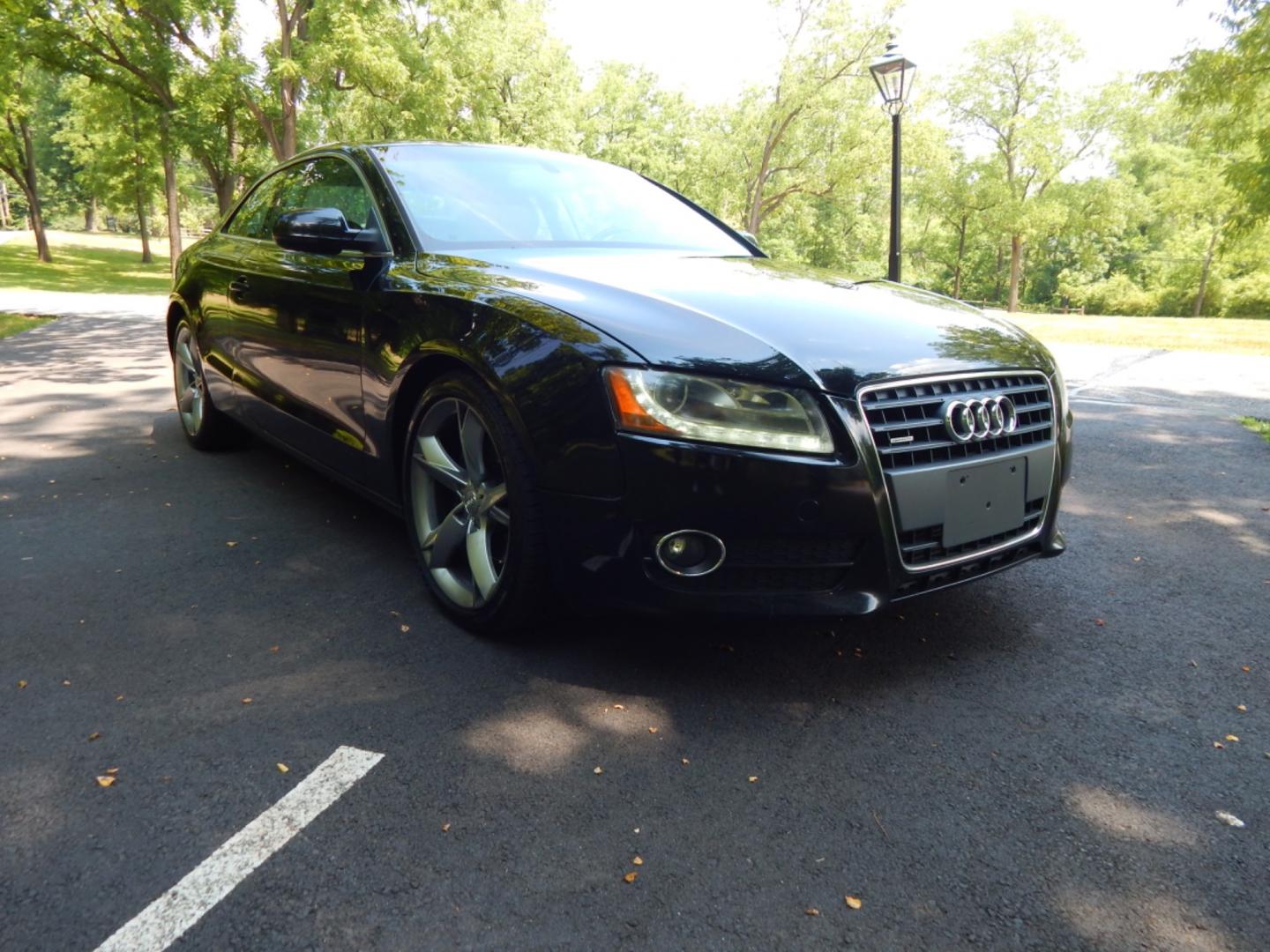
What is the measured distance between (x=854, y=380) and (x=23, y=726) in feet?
7.77

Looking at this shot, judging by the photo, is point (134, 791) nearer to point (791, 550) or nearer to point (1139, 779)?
point (791, 550)

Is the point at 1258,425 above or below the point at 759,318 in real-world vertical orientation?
below

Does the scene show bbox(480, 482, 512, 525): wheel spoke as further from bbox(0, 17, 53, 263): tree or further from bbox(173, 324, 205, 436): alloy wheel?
bbox(0, 17, 53, 263): tree

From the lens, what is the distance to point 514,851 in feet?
6.45

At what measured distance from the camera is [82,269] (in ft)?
104

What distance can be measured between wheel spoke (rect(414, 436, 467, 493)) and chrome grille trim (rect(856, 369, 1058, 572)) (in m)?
1.34

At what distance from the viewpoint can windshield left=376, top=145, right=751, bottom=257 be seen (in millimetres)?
3514

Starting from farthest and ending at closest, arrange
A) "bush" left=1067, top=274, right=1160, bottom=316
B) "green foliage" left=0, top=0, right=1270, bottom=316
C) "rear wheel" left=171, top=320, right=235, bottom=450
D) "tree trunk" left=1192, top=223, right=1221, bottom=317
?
"bush" left=1067, top=274, right=1160, bottom=316, "tree trunk" left=1192, top=223, right=1221, bottom=317, "green foliage" left=0, top=0, right=1270, bottom=316, "rear wheel" left=171, top=320, right=235, bottom=450

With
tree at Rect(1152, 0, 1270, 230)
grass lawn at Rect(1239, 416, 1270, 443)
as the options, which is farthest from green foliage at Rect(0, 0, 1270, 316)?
grass lawn at Rect(1239, 416, 1270, 443)

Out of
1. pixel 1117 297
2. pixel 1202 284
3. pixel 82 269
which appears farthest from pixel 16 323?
pixel 1117 297

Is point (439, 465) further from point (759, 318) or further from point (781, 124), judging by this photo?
point (781, 124)

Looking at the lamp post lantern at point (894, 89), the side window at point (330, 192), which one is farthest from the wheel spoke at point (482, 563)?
the lamp post lantern at point (894, 89)

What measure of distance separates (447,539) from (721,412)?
1.19m

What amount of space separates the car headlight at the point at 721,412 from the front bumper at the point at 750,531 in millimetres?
36
